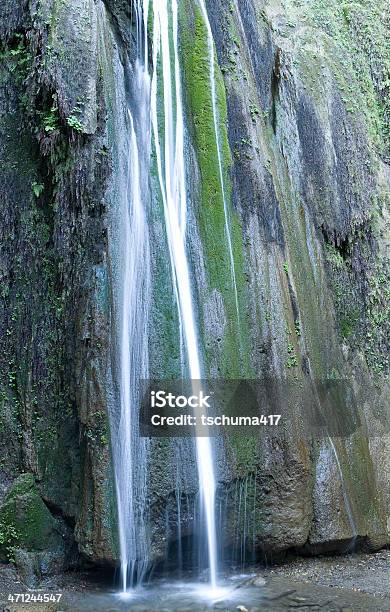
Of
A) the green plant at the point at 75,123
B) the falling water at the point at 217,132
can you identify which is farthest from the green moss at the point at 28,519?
the green plant at the point at 75,123

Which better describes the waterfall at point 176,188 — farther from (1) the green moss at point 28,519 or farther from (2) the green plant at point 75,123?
(1) the green moss at point 28,519

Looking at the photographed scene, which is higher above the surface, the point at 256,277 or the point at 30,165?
the point at 30,165

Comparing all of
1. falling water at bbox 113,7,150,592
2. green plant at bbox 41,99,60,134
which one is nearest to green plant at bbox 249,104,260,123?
falling water at bbox 113,7,150,592

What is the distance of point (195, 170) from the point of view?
8016mm

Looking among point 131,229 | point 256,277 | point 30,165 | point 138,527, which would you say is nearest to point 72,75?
point 30,165

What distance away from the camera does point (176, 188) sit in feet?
26.0

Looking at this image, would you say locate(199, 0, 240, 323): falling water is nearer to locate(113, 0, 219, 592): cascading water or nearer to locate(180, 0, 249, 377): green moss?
locate(180, 0, 249, 377): green moss

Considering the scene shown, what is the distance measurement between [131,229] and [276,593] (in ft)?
12.7

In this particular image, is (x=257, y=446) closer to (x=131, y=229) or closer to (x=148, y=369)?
(x=148, y=369)

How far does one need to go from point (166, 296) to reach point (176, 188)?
1.27 metres

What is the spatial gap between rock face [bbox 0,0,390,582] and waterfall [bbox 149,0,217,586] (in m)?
0.11

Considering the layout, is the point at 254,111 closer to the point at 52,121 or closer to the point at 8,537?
the point at 52,121

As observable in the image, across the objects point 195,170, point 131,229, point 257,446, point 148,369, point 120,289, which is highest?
point 195,170

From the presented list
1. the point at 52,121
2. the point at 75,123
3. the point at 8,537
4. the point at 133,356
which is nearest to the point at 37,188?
the point at 52,121
